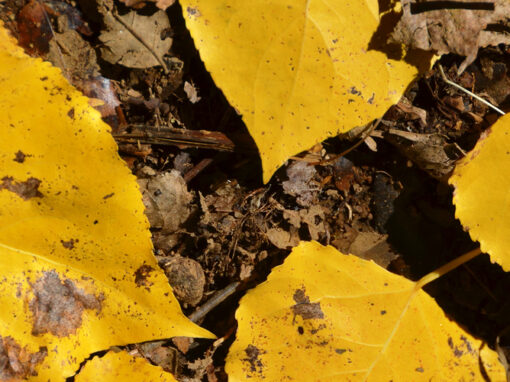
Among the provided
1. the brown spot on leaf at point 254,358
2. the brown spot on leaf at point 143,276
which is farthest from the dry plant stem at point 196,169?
the brown spot on leaf at point 254,358

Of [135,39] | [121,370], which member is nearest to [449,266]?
[121,370]

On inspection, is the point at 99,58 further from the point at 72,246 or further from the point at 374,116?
the point at 374,116

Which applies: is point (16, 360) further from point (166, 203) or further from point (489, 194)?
point (489, 194)

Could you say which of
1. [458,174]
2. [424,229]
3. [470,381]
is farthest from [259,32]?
[470,381]

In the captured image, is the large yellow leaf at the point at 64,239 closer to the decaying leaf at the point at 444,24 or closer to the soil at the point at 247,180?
the soil at the point at 247,180

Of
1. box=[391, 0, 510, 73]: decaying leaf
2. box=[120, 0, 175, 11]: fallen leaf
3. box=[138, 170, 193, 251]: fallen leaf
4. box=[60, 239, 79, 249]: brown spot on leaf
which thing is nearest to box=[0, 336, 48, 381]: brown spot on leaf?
box=[60, 239, 79, 249]: brown spot on leaf

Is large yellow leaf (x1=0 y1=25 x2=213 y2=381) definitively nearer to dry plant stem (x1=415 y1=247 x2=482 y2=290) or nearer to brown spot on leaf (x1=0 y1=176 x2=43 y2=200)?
brown spot on leaf (x1=0 y1=176 x2=43 y2=200)
